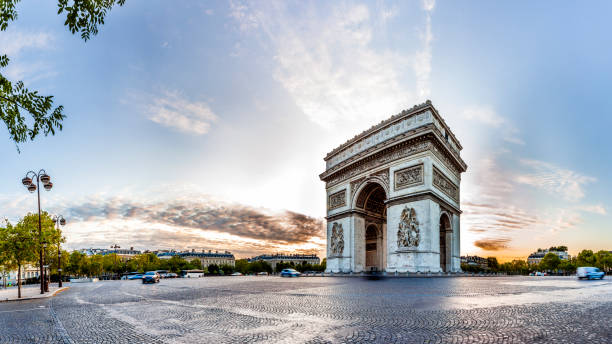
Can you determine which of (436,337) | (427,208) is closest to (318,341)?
(436,337)

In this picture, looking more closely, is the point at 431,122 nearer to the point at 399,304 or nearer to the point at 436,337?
the point at 399,304

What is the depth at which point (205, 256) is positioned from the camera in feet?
521

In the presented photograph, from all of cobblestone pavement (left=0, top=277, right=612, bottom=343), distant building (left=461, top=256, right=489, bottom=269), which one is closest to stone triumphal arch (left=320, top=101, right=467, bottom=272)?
cobblestone pavement (left=0, top=277, right=612, bottom=343)

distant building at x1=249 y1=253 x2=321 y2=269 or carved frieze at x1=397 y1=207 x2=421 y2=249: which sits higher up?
carved frieze at x1=397 y1=207 x2=421 y2=249

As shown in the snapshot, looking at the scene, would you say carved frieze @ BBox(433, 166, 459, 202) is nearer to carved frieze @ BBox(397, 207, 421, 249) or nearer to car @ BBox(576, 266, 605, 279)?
carved frieze @ BBox(397, 207, 421, 249)

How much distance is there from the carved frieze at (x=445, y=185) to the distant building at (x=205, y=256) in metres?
134

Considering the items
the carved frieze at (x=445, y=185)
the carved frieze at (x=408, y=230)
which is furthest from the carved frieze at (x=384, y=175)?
the carved frieze at (x=445, y=185)

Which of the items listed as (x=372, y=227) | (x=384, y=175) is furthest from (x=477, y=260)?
(x=384, y=175)

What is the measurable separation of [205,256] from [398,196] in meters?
144

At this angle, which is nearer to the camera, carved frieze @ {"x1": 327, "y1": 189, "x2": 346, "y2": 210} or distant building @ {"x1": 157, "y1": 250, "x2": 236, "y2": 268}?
carved frieze @ {"x1": 327, "y1": 189, "x2": 346, "y2": 210}

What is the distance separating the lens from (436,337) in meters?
5.49

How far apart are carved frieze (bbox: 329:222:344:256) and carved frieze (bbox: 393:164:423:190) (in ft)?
31.2

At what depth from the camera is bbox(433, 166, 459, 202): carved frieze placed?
29.7 meters

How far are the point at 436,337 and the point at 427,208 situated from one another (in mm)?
23351
